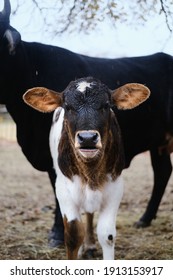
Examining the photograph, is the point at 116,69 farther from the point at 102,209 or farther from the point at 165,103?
the point at 102,209

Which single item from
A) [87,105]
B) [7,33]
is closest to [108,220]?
[87,105]

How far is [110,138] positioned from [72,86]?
0.38 metres

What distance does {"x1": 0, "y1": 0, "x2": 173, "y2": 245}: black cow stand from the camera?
3.76 metres

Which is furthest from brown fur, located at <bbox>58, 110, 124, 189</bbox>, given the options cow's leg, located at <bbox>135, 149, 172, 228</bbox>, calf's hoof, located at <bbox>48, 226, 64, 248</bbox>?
cow's leg, located at <bbox>135, 149, 172, 228</bbox>

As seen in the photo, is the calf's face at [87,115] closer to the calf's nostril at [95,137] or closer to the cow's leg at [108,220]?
the calf's nostril at [95,137]

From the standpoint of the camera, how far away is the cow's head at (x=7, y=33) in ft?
11.6

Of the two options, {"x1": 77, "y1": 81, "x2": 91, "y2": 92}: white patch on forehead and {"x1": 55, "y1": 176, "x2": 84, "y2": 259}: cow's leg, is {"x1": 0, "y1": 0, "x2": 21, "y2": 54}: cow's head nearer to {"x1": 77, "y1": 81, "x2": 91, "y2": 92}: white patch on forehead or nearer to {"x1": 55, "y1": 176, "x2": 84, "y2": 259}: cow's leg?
{"x1": 77, "y1": 81, "x2": 91, "y2": 92}: white patch on forehead

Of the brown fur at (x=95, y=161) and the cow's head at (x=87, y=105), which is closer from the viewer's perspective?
the cow's head at (x=87, y=105)

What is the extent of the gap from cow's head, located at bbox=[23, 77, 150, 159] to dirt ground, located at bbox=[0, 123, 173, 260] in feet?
3.61

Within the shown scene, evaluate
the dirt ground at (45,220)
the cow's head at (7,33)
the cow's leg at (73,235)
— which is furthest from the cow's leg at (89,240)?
the cow's head at (7,33)

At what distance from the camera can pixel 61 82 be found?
3.87 metres

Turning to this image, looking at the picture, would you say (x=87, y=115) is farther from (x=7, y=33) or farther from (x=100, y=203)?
(x=7, y=33)

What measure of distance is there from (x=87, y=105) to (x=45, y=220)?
213cm
